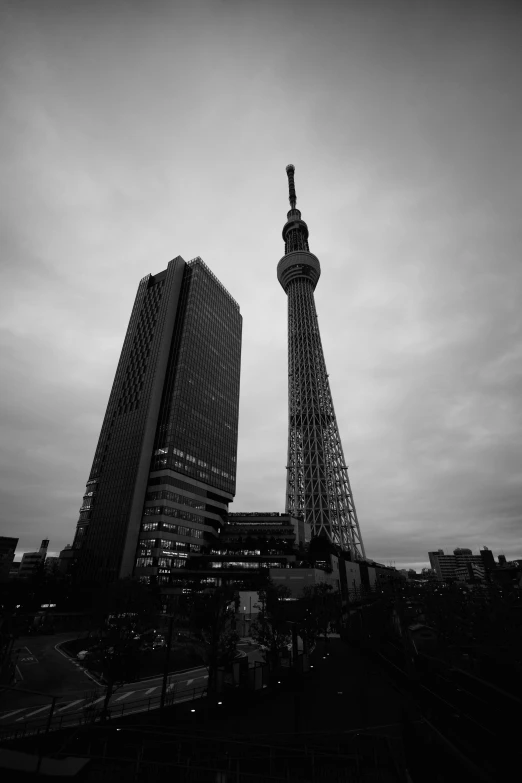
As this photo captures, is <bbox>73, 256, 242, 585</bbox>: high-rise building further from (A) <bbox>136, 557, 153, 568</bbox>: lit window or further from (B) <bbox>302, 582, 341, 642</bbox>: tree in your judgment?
(B) <bbox>302, 582, 341, 642</bbox>: tree

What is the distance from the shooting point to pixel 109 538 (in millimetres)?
92375

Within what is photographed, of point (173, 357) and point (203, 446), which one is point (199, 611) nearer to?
point (203, 446)

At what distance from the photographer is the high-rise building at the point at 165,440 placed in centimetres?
9256

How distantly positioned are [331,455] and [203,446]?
4695 cm

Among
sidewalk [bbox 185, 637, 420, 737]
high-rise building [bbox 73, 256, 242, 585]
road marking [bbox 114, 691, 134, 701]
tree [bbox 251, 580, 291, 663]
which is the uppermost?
high-rise building [bbox 73, 256, 242, 585]

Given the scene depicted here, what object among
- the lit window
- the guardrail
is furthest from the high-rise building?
the guardrail

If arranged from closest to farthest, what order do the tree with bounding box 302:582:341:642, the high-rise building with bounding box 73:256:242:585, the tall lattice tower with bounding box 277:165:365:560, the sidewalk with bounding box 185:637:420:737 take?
the sidewalk with bounding box 185:637:420:737 < the tree with bounding box 302:582:341:642 < the high-rise building with bounding box 73:256:242:585 < the tall lattice tower with bounding box 277:165:365:560

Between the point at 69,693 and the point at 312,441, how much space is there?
109036mm

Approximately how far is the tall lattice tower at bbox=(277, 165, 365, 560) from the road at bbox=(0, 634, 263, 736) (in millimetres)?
89030

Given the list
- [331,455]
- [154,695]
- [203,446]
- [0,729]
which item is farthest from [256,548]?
[0,729]

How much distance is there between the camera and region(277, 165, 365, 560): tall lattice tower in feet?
401

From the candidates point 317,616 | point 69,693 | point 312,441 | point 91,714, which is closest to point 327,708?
point 91,714

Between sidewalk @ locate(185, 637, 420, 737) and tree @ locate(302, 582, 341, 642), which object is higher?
tree @ locate(302, 582, 341, 642)

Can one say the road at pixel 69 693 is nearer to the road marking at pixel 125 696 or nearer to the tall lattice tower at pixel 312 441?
the road marking at pixel 125 696
